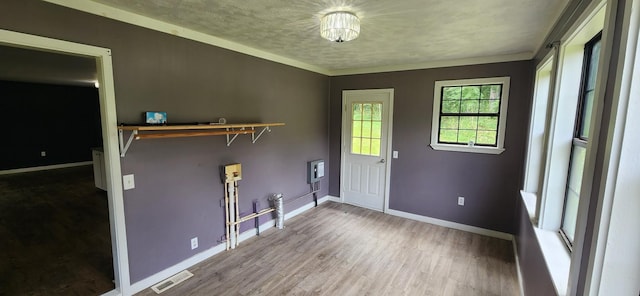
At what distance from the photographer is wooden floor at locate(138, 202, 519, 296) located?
2477mm

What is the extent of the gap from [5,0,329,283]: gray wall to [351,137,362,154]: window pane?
1438 mm

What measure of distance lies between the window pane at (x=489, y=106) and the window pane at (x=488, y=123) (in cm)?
9

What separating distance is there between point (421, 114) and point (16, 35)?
4.14 m

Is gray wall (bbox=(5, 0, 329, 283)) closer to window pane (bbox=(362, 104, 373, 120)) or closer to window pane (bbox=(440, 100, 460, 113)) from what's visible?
window pane (bbox=(362, 104, 373, 120))

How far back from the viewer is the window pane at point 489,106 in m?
3.43

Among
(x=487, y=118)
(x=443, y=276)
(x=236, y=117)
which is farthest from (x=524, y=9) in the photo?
(x=236, y=117)

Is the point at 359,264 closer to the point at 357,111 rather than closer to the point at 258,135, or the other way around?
the point at 258,135

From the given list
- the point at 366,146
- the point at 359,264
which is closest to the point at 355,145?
the point at 366,146

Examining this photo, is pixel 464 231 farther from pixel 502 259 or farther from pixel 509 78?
pixel 509 78

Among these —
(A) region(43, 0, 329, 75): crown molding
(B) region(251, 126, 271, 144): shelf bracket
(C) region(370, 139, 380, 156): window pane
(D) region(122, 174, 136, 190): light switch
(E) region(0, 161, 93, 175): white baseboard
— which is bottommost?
(E) region(0, 161, 93, 175): white baseboard

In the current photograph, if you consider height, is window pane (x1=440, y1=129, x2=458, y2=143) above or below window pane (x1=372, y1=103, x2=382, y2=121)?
below

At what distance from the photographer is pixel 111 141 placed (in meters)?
2.10

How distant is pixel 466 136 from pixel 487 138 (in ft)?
0.82

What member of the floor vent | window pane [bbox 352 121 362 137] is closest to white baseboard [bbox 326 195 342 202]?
window pane [bbox 352 121 362 137]
